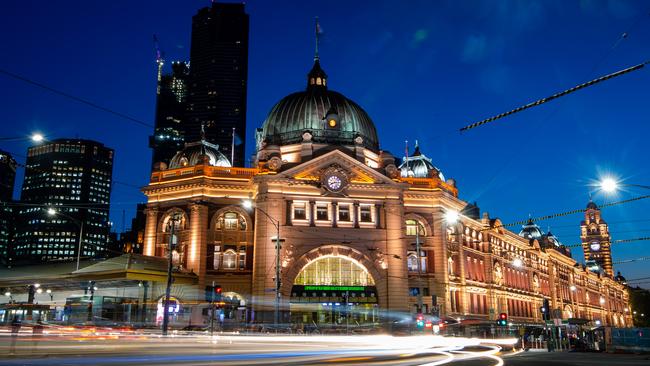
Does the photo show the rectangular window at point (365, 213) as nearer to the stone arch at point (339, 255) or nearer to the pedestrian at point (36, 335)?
the stone arch at point (339, 255)

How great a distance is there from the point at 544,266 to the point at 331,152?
6997 cm

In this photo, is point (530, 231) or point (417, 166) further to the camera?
point (530, 231)

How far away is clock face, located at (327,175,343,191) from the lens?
225 feet

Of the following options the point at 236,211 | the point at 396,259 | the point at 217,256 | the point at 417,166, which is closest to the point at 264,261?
the point at 217,256

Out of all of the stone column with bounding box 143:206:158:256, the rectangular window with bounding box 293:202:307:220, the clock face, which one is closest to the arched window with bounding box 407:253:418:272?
the clock face

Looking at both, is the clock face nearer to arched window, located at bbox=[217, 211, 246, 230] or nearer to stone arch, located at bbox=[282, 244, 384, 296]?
stone arch, located at bbox=[282, 244, 384, 296]

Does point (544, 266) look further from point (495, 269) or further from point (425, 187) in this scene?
point (425, 187)

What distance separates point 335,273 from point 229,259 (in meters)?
11.9

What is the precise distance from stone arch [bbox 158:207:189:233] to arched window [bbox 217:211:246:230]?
3741 mm

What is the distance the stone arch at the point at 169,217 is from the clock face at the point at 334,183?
16.4 m

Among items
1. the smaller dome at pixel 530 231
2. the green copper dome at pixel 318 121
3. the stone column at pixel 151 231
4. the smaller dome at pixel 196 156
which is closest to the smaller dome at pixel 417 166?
the green copper dome at pixel 318 121

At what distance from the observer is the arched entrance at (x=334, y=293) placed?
6519 centimetres

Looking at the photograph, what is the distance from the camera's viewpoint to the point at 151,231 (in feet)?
230

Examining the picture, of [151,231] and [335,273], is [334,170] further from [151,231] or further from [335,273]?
[151,231]
